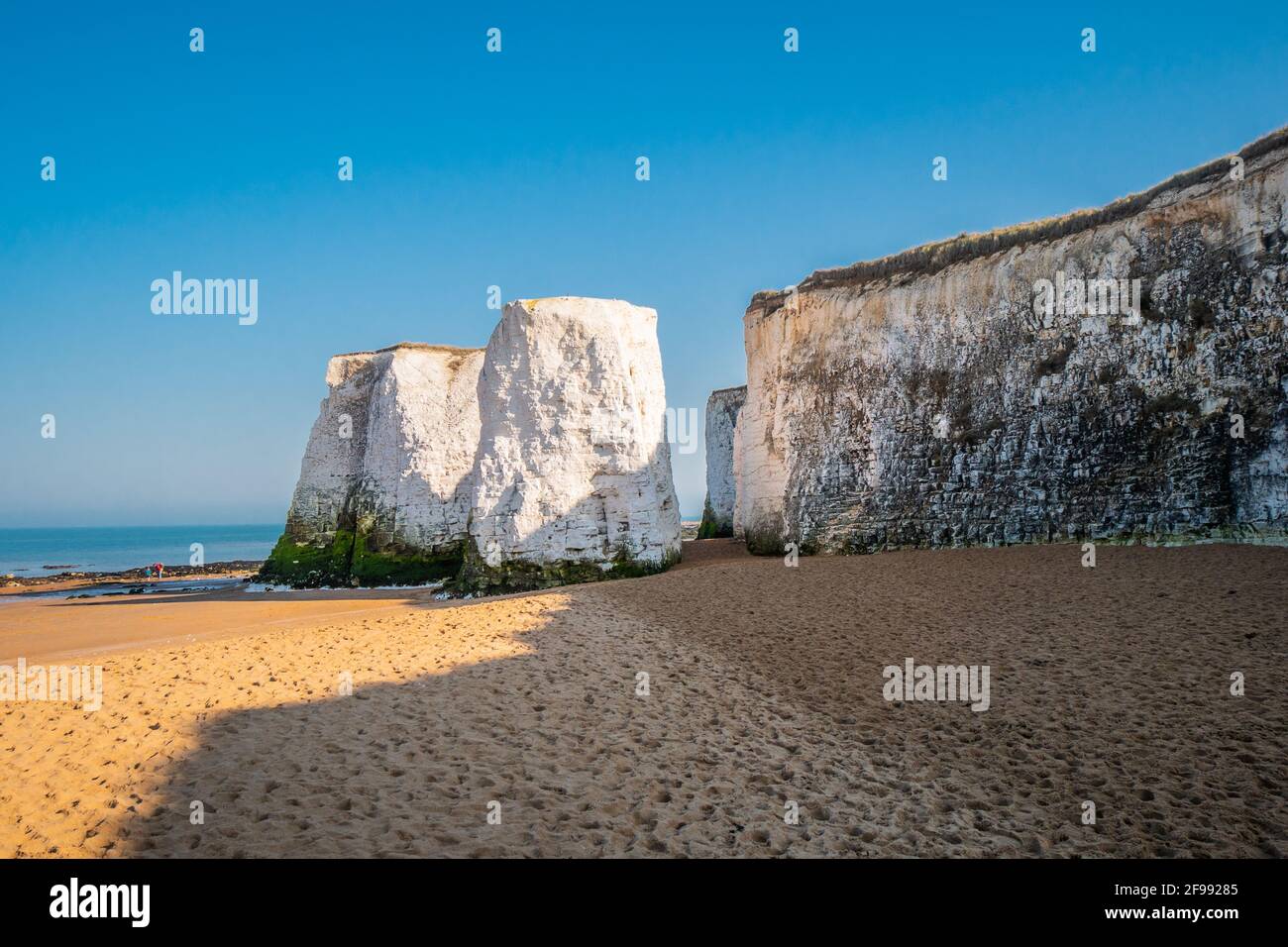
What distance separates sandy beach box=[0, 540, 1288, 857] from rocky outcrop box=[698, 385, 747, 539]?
19.9 metres

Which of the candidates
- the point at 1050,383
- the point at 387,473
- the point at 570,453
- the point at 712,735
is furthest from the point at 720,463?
the point at 712,735

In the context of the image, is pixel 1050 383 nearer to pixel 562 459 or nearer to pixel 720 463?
pixel 562 459

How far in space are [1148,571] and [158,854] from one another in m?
12.0

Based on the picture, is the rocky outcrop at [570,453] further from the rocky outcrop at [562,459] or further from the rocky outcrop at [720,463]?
the rocky outcrop at [720,463]

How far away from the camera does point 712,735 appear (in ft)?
21.3

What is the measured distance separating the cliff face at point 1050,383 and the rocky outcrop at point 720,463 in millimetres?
10907

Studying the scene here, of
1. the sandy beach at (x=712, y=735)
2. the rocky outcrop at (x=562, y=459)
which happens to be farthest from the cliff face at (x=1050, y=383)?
the rocky outcrop at (x=562, y=459)

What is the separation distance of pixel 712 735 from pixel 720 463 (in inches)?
1016

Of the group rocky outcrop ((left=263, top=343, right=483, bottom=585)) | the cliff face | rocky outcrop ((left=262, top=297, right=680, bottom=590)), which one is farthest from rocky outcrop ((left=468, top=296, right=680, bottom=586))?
rocky outcrop ((left=263, top=343, right=483, bottom=585))

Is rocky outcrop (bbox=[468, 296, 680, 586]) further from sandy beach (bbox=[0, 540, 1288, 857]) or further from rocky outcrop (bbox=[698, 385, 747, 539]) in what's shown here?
rocky outcrop (bbox=[698, 385, 747, 539])

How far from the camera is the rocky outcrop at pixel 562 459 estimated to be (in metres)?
16.6

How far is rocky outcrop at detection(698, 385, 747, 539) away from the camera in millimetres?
30938

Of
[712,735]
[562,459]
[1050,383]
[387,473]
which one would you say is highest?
[1050,383]
